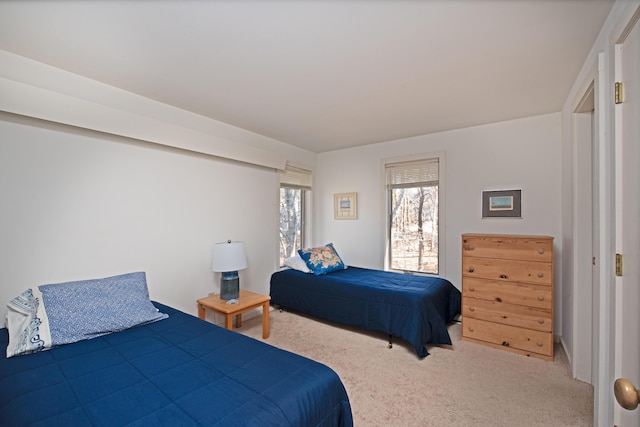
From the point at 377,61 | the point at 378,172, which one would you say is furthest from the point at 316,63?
the point at 378,172

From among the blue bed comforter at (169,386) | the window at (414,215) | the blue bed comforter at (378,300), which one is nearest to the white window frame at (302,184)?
the blue bed comforter at (378,300)

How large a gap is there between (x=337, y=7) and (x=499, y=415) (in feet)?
8.83

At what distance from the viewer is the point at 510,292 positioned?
8.99ft

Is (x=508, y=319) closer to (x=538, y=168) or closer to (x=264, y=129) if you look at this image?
(x=538, y=168)

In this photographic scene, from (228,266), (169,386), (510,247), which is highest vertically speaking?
(510,247)

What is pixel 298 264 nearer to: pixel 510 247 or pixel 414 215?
pixel 414 215

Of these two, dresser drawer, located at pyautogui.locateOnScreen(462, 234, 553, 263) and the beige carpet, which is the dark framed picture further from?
the beige carpet

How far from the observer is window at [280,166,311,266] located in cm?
431

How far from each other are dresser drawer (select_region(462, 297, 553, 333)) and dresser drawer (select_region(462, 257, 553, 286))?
263 millimetres

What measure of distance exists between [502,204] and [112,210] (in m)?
4.03

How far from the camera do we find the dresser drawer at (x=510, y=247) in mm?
2616

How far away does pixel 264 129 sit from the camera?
356cm

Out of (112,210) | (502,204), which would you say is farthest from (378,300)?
(112,210)

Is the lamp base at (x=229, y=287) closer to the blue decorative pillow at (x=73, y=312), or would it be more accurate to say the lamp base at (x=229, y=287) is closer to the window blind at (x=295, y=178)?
the blue decorative pillow at (x=73, y=312)
